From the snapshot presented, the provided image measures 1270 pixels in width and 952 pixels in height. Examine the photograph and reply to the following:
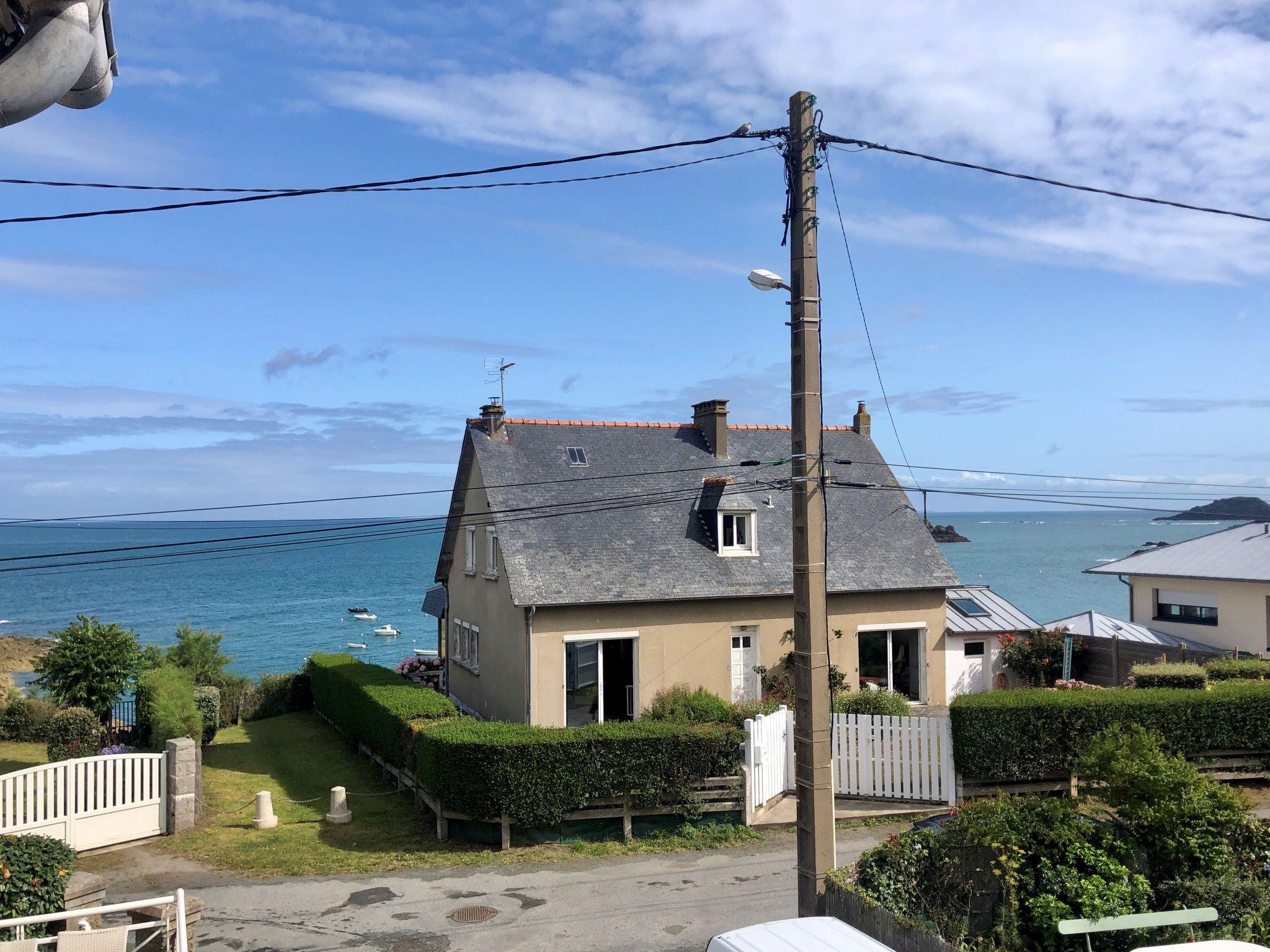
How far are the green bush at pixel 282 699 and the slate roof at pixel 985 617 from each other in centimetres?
2147

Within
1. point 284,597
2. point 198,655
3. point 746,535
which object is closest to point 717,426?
point 746,535

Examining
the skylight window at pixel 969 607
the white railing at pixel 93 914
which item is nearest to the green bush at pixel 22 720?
the white railing at pixel 93 914

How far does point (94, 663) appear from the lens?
23.3 meters

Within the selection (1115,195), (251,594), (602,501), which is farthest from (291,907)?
(251,594)

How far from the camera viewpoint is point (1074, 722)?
1827 cm

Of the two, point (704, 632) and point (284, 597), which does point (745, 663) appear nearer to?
point (704, 632)

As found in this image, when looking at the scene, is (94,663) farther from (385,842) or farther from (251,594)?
(251,594)

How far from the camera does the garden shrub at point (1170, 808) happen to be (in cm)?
1144

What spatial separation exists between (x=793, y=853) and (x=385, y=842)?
7539mm

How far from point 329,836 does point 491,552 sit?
27.1 feet

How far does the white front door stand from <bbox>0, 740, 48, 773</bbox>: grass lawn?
16.9 metres

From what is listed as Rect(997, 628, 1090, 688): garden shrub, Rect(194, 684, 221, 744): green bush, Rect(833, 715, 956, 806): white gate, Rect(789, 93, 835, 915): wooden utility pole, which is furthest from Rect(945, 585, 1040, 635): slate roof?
Rect(194, 684, 221, 744): green bush

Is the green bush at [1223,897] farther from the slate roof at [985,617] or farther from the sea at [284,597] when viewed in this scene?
the sea at [284,597]

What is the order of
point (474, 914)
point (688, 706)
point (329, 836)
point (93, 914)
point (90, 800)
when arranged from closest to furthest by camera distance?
point (93, 914), point (474, 914), point (90, 800), point (329, 836), point (688, 706)
